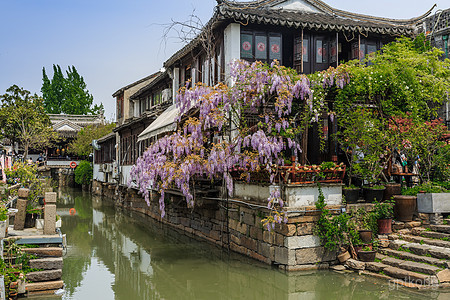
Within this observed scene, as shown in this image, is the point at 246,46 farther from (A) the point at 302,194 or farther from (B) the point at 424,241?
(B) the point at 424,241

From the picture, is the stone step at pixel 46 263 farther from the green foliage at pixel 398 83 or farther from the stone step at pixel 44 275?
the green foliage at pixel 398 83

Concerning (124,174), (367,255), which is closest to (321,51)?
(367,255)

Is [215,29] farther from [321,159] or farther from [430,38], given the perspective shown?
[430,38]

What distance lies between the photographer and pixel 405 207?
34.9 feet

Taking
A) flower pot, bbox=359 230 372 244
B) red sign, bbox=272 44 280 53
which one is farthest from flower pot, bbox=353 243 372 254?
red sign, bbox=272 44 280 53

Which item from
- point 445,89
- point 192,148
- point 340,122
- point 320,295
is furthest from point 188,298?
point 445,89

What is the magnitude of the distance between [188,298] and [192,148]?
13.5 ft

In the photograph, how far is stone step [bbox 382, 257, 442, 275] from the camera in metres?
8.57

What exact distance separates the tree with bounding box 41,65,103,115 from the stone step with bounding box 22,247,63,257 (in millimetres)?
48879

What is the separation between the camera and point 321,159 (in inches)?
556

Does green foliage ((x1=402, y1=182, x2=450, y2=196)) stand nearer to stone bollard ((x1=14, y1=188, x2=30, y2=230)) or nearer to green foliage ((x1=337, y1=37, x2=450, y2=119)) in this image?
green foliage ((x1=337, y1=37, x2=450, y2=119))

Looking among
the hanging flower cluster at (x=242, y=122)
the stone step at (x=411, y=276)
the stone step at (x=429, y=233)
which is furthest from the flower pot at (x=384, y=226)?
the hanging flower cluster at (x=242, y=122)

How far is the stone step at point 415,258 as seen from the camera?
8.73m

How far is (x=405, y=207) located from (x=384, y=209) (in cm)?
52
